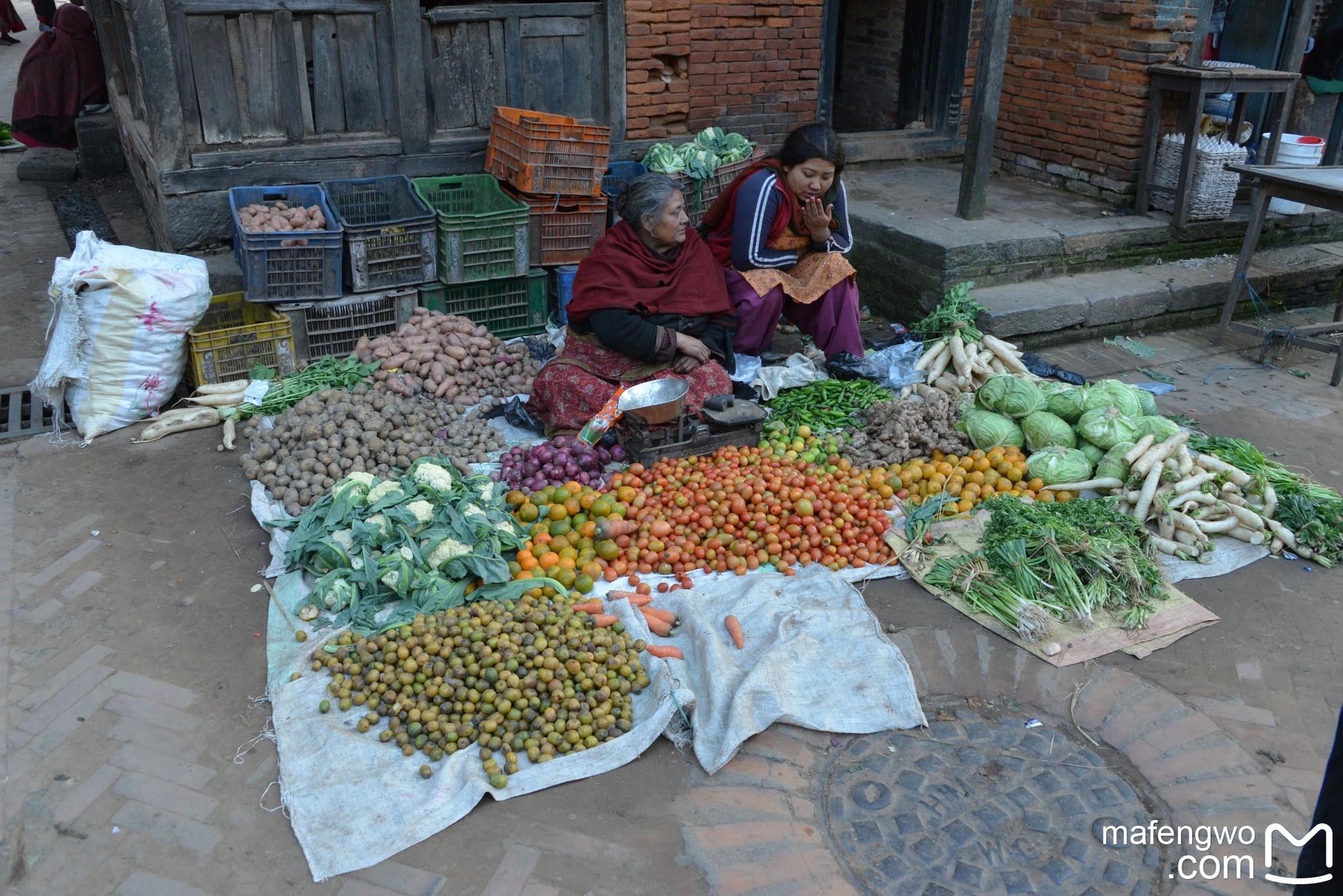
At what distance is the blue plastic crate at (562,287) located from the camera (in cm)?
664

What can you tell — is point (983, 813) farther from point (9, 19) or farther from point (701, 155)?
point (9, 19)

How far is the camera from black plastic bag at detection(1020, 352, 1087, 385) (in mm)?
5926

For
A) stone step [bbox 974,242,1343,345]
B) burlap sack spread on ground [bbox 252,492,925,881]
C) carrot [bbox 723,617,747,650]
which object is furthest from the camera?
stone step [bbox 974,242,1343,345]

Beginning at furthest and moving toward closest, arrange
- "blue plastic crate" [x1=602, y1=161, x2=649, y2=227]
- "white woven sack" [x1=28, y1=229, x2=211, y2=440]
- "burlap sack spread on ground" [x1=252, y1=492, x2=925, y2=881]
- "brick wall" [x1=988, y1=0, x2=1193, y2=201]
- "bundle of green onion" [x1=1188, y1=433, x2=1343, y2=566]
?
"brick wall" [x1=988, y1=0, x2=1193, y2=201], "blue plastic crate" [x1=602, y1=161, x2=649, y2=227], "white woven sack" [x1=28, y1=229, x2=211, y2=440], "bundle of green onion" [x1=1188, y1=433, x2=1343, y2=566], "burlap sack spread on ground" [x1=252, y1=492, x2=925, y2=881]

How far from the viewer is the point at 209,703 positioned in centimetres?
350

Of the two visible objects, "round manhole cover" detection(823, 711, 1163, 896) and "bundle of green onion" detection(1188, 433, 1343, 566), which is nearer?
"round manhole cover" detection(823, 711, 1163, 896)

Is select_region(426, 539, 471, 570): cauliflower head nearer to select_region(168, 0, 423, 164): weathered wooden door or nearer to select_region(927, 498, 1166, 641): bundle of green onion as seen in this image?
select_region(927, 498, 1166, 641): bundle of green onion

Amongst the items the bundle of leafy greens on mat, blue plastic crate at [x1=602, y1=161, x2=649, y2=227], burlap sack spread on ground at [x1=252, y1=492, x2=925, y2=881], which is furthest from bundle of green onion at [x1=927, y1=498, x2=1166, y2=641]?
blue plastic crate at [x1=602, y1=161, x2=649, y2=227]

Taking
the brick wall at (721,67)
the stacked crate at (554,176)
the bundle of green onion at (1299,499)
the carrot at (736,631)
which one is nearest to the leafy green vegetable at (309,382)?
the stacked crate at (554,176)

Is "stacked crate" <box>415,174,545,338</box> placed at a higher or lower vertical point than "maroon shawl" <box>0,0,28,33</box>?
lower

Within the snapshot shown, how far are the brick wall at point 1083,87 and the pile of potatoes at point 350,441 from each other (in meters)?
5.49

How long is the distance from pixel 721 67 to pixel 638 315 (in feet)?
10.6

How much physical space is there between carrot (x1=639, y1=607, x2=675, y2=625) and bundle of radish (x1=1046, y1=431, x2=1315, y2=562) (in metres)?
2.11

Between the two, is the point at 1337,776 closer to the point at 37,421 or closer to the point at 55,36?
the point at 37,421
